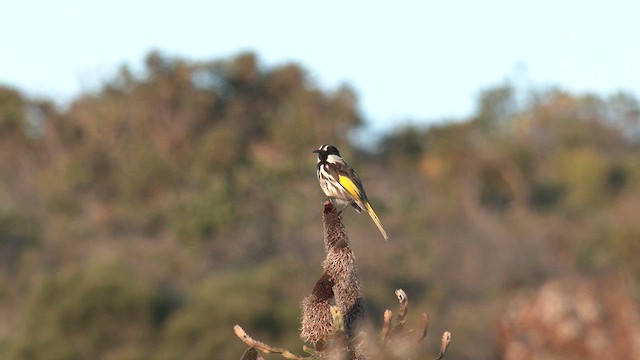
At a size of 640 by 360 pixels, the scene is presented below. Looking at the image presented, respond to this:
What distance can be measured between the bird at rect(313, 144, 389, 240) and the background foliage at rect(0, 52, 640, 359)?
74.4 feet

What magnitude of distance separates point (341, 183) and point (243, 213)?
41.4 m

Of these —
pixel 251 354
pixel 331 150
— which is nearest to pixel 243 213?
pixel 331 150

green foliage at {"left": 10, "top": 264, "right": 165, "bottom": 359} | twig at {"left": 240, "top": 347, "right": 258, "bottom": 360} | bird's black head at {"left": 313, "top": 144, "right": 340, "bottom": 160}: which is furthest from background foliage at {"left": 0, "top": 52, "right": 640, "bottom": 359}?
twig at {"left": 240, "top": 347, "right": 258, "bottom": 360}

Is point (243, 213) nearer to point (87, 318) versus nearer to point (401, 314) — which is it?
point (87, 318)

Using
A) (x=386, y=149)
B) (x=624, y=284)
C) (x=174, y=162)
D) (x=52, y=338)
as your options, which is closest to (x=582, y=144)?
(x=386, y=149)

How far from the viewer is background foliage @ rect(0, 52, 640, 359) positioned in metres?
34.4

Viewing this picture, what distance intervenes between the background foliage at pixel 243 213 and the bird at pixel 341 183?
22682 millimetres

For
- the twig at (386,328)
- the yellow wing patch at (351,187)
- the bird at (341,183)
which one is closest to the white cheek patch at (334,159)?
the bird at (341,183)

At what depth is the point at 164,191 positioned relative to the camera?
55500mm

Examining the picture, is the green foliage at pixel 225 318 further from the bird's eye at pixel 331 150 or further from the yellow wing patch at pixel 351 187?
the yellow wing patch at pixel 351 187

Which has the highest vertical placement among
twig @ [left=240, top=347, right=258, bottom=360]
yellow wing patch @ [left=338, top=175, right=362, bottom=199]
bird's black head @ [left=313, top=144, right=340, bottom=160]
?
bird's black head @ [left=313, top=144, right=340, bottom=160]

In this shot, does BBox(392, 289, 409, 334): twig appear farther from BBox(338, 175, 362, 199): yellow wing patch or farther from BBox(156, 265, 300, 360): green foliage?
BBox(156, 265, 300, 360): green foliage

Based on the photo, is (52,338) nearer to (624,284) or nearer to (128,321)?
(128,321)

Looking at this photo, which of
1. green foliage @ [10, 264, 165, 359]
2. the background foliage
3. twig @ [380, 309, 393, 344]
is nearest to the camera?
twig @ [380, 309, 393, 344]
